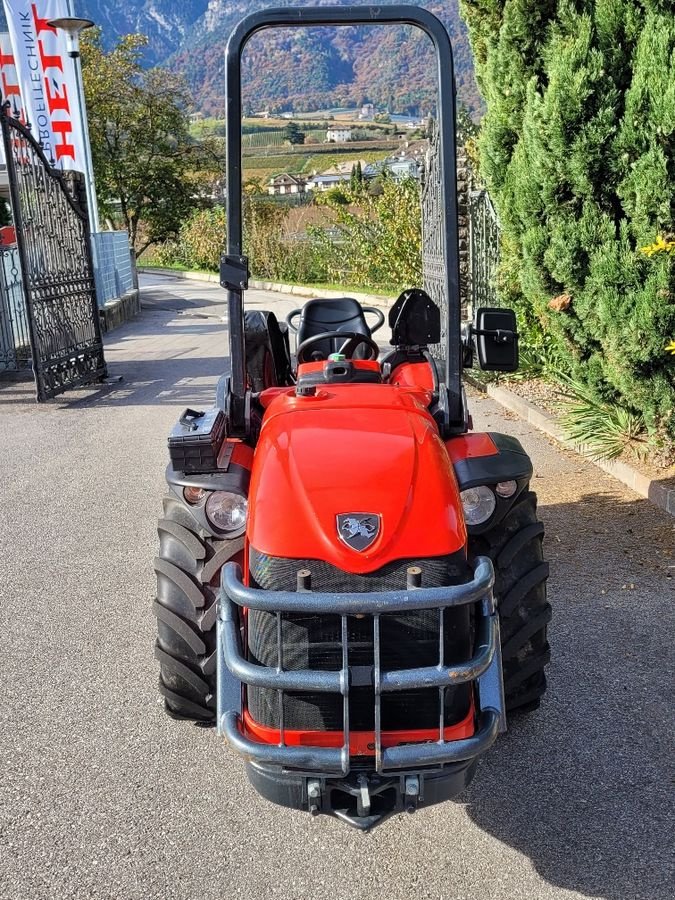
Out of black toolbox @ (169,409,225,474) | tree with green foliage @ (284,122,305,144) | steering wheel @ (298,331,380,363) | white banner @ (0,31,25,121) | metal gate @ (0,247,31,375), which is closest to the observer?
black toolbox @ (169,409,225,474)

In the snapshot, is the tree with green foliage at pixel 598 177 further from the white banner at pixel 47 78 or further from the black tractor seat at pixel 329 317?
the white banner at pixel 47 78

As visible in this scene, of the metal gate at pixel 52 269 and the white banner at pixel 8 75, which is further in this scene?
the white banner at pixel 8 75

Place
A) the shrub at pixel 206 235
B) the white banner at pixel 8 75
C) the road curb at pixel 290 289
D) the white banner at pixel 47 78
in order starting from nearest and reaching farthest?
the white banner at pixel 47 78 → the white banner at pixel 8 75 → the road curb at pixel 290 289 → the shrub at pixel 206 235

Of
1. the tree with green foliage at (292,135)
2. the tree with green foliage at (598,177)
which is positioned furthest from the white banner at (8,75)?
the tree with green foliage at (598,177)

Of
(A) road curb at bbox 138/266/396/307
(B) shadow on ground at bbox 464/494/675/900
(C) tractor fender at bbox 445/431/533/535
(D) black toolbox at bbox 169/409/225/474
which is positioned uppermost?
(D) black toolbox at bbox 169/409/225/474

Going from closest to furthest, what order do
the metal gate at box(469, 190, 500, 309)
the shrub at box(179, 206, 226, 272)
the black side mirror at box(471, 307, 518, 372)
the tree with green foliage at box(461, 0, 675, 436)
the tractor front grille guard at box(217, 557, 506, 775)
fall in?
the tractor front grille guard at box(217, 557, 506, 775) → the black side mirror at box(471, 307, 518, 372) → the tree with green foliage at box(461, 0, 675, 436) → the metal gate at box(469, 190, 500, 309) → the shrub at box(179, 206, 226, 272)

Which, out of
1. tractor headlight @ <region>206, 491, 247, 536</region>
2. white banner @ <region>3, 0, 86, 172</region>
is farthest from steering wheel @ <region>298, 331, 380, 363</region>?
white banner @ <region>3, 0, 86, 172</region>

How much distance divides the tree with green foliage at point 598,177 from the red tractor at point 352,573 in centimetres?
313

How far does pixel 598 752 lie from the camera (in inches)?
129

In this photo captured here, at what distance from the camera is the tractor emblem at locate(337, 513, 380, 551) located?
96.5 inches

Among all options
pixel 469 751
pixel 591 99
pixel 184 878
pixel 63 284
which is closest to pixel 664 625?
pixel 469 751

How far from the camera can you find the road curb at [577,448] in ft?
19.3

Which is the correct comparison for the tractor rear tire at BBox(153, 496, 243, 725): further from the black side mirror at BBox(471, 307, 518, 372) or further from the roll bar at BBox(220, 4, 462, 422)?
the black side mirror at BBox(471, 307, 518, 372)

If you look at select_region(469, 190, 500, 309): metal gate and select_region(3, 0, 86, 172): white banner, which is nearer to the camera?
select_region(469, 190, 500, 309): metal gate
